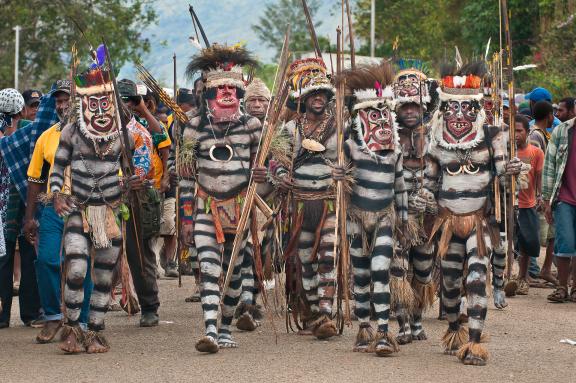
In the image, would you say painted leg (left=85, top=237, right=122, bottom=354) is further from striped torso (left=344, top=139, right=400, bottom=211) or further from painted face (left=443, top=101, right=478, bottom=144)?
painted face (left=443, top=101, right=478, bottom=144)

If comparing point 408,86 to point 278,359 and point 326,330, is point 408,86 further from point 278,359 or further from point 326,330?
point 278,359

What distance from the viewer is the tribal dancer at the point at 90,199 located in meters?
10.4

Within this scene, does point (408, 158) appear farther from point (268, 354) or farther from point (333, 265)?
point (268, 354)

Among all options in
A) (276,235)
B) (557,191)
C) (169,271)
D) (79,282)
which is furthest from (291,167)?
(169,271)

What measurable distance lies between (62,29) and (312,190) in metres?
36.1

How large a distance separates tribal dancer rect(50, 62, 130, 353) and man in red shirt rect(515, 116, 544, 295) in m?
5.89

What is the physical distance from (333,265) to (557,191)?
404 cm

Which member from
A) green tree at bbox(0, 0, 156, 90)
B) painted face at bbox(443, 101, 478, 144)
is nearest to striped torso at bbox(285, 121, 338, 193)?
painted face at bbox(443, 101, 478, 144)

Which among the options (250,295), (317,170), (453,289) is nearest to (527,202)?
(250,295)

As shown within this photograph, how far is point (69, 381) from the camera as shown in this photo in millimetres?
9016

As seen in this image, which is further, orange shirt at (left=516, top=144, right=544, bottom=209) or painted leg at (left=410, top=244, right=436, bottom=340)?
orange shirt at (left=516, top=144, right=544, bottom=209)

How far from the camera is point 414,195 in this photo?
10.7 metres

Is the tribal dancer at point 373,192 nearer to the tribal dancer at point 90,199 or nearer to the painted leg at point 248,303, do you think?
the painted leg at point 248,303

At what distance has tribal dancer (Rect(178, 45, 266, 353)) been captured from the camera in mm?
10602
